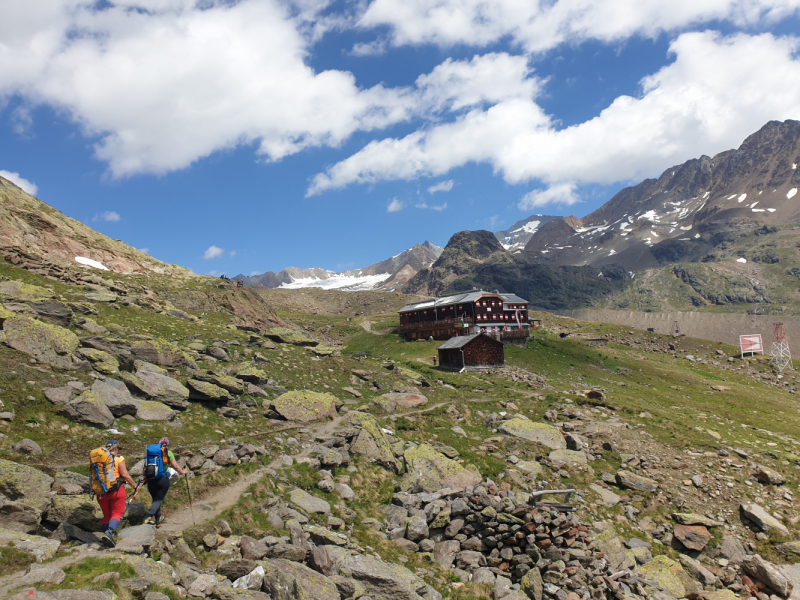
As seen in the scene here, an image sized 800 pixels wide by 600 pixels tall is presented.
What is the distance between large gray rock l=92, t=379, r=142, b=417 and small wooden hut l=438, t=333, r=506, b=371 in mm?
43564

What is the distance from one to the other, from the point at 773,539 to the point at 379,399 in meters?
24.5

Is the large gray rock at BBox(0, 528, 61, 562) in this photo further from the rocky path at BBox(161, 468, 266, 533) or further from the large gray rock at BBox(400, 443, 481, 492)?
the large gray rock at BBox(400, 443, 481, 492)

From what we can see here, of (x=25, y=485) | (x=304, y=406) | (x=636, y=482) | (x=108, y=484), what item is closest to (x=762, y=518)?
(x=636, y=482)

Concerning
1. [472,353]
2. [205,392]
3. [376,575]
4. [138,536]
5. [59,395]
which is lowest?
[376,575]

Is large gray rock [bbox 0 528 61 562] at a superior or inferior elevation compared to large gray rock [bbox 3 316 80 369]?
inferior

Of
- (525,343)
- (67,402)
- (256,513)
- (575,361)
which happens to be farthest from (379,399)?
(525,343)

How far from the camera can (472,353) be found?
58094 millimetres

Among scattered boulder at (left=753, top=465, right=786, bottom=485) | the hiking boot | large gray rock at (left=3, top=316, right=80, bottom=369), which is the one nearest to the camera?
the hiking boot

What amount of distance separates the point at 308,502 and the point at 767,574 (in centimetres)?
2104

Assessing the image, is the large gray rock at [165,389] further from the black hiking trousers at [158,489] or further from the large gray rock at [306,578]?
the large gray rock at [306,578]

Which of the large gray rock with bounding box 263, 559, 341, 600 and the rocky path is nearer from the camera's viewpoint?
the large gray rock with bounding box 263, 559, 341, 600

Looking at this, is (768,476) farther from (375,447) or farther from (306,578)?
(306,578)

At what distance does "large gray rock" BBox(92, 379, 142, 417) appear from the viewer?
60.0 feet

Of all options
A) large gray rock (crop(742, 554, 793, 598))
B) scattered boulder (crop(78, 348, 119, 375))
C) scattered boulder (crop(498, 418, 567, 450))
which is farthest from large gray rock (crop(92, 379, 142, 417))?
large gray rock (crop(742, 554, 793, 598))
